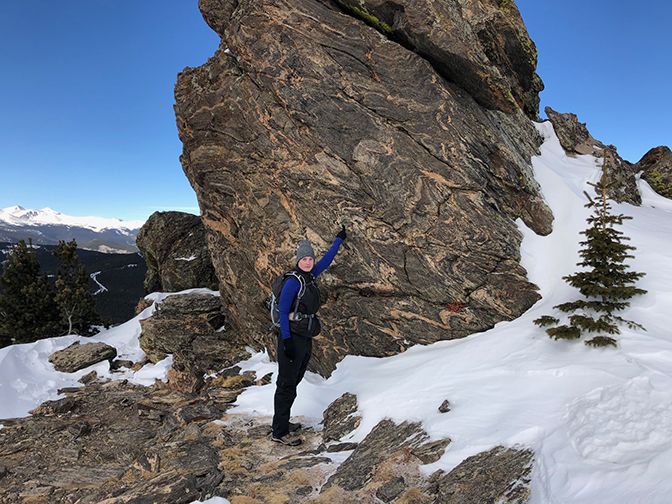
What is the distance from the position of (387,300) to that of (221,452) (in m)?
6.81

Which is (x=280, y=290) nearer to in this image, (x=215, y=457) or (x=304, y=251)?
(x=304, y=251)

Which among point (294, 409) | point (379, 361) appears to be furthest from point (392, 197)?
point (294, 409)

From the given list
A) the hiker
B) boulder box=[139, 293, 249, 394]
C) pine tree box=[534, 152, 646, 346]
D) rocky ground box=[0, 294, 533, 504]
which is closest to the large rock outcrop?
pine tree box=[534, 152, 646, 346]

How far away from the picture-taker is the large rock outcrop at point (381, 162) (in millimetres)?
11555

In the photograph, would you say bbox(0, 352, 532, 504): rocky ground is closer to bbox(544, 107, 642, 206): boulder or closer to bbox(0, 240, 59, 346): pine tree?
bbox(544, 107, 642, 206): boulder

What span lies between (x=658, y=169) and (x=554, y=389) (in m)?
23.8

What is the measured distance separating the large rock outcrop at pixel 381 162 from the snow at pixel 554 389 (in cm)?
107

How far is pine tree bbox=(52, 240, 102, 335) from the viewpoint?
32406mm

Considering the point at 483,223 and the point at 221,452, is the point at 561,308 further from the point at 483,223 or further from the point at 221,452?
the point at 221,452

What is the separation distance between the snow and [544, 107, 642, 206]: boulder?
3370 millimetres

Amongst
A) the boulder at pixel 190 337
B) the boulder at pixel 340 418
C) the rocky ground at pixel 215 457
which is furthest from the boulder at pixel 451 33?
the boulder at pixel 190 337

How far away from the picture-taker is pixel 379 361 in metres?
12.0

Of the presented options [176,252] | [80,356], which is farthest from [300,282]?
[176,252]

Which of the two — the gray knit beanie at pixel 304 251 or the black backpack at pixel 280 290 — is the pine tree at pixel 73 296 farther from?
the gray knit beanie at pixel 304 251
